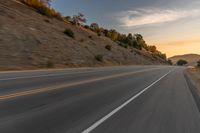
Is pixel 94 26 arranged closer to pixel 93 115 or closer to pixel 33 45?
pixel 33 45

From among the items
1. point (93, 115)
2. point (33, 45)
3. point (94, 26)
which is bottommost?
point (93, 115)

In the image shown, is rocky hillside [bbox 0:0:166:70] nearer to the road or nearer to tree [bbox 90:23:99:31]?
the road

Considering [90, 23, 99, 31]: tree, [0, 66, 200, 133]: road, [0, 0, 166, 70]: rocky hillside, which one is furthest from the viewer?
[90, 23, 99, 31]: tree

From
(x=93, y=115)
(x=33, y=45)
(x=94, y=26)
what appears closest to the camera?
(x=93, y=115)

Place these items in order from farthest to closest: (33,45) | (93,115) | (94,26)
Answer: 1. (94,26)
2. (33,45)
3. (93,115)

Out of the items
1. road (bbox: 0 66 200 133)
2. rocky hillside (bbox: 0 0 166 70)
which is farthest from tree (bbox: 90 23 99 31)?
road (bbox: 0 66 200 133)

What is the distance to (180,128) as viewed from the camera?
8.34 meters

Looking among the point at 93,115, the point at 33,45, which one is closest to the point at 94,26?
the point at 33,45

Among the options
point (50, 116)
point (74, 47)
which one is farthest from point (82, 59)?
point (50, 116)

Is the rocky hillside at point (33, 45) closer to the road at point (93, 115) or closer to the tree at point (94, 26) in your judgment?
the road at point (93, 115)

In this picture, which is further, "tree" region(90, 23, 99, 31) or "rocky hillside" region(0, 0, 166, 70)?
"tree" region(90, 23, 99, 31)

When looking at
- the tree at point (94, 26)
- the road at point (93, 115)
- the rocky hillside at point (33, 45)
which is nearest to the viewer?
the road at point (93, 115)

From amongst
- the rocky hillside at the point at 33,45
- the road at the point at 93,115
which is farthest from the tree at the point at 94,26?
the road at the point at 93,115

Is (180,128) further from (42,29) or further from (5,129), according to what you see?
(42,29)
